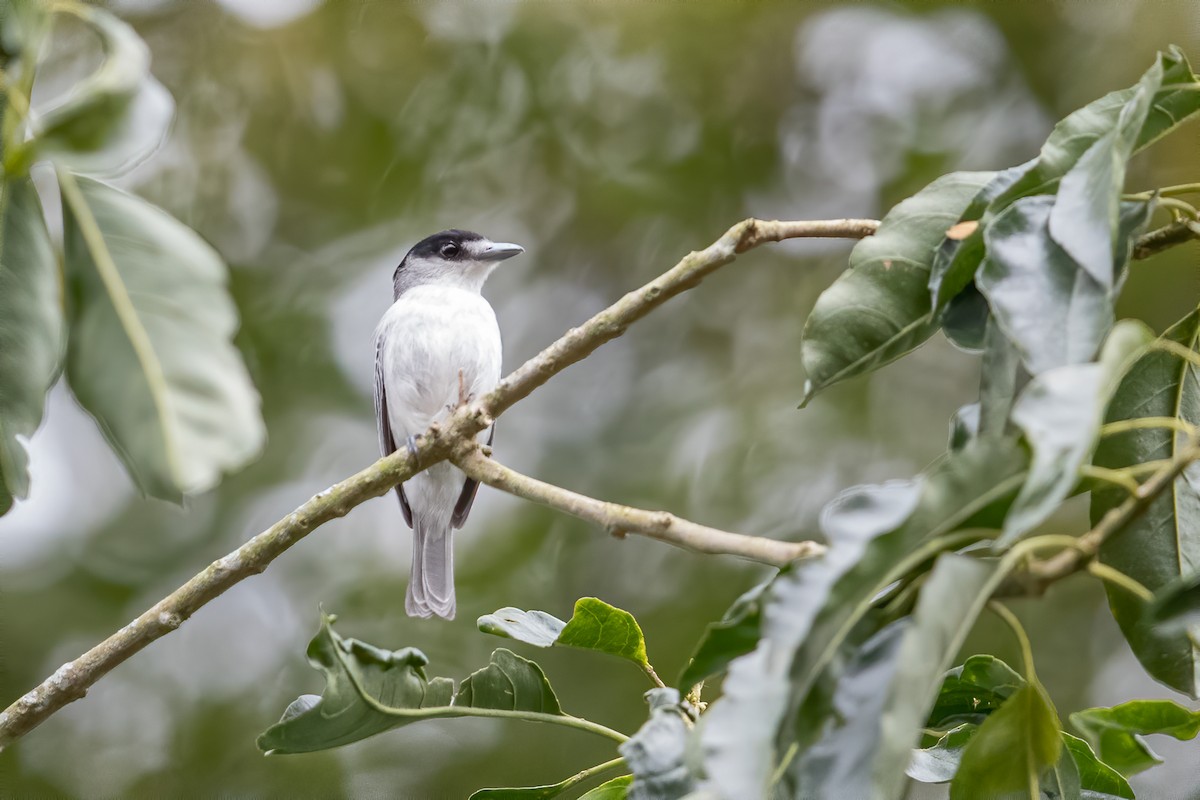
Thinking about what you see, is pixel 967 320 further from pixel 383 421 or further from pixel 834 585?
pixel 383 421

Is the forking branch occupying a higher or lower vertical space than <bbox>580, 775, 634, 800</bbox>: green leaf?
higher

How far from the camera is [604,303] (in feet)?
19.0

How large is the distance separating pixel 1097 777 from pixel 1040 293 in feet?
2.82

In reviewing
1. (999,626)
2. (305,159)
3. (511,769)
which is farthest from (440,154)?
(999,626)

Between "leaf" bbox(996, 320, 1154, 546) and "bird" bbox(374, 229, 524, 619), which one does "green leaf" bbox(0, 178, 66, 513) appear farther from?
Answer: "bird" bbox(374, 229, 524, 619)

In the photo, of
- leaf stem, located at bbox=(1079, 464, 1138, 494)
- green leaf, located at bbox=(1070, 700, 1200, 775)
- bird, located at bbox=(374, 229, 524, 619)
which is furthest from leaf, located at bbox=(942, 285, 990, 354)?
bird, located at bbox=(374, 229, 524, 619)

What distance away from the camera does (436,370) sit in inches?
171

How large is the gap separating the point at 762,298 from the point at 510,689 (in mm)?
4382

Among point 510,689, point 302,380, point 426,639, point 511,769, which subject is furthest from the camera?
point 302,380

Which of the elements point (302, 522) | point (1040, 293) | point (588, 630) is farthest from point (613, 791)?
point (1040, 293)

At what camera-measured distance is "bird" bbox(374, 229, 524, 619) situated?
4.29 m

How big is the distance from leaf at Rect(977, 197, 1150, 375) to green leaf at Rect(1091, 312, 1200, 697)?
30 centimetres

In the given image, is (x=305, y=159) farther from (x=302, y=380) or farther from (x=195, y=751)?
(x=195, y=751)

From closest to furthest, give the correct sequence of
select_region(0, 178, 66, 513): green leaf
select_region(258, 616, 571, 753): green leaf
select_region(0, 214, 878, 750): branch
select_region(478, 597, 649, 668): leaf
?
select_region(0, 178, 66, 513): green leaf, select_region(258, 616, 571, 753): green leaf, select_region(478, 597, 649, 668): leaf, select_region(0, 214, 878, 750): branch
